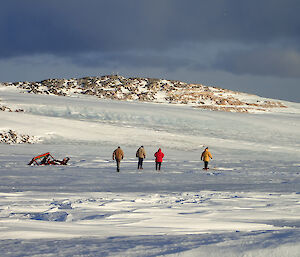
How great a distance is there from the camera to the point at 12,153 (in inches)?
1196

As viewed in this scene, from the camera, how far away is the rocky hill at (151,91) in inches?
2869

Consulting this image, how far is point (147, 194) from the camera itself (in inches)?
502

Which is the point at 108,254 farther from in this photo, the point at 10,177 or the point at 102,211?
the point at 10,177

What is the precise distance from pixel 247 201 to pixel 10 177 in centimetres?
1046

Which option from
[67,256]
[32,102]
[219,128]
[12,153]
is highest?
[32,102]

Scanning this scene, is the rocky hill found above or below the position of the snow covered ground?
above

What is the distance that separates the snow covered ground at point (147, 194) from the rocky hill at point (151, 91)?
26.3 metres

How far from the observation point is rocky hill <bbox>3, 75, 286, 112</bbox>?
72.9 m

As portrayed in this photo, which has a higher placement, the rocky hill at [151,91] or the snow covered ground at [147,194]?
the rocky hill at [151,91]

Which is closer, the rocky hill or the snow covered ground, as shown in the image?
the snow covered ground

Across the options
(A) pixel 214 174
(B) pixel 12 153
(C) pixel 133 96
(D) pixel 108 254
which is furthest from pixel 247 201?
(C) pixel 133 96

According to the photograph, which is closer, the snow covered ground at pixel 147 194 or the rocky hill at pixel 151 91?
the snow covered ground at pixel 147 194

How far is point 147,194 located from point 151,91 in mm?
66272

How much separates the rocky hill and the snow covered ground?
2627 centimetres
